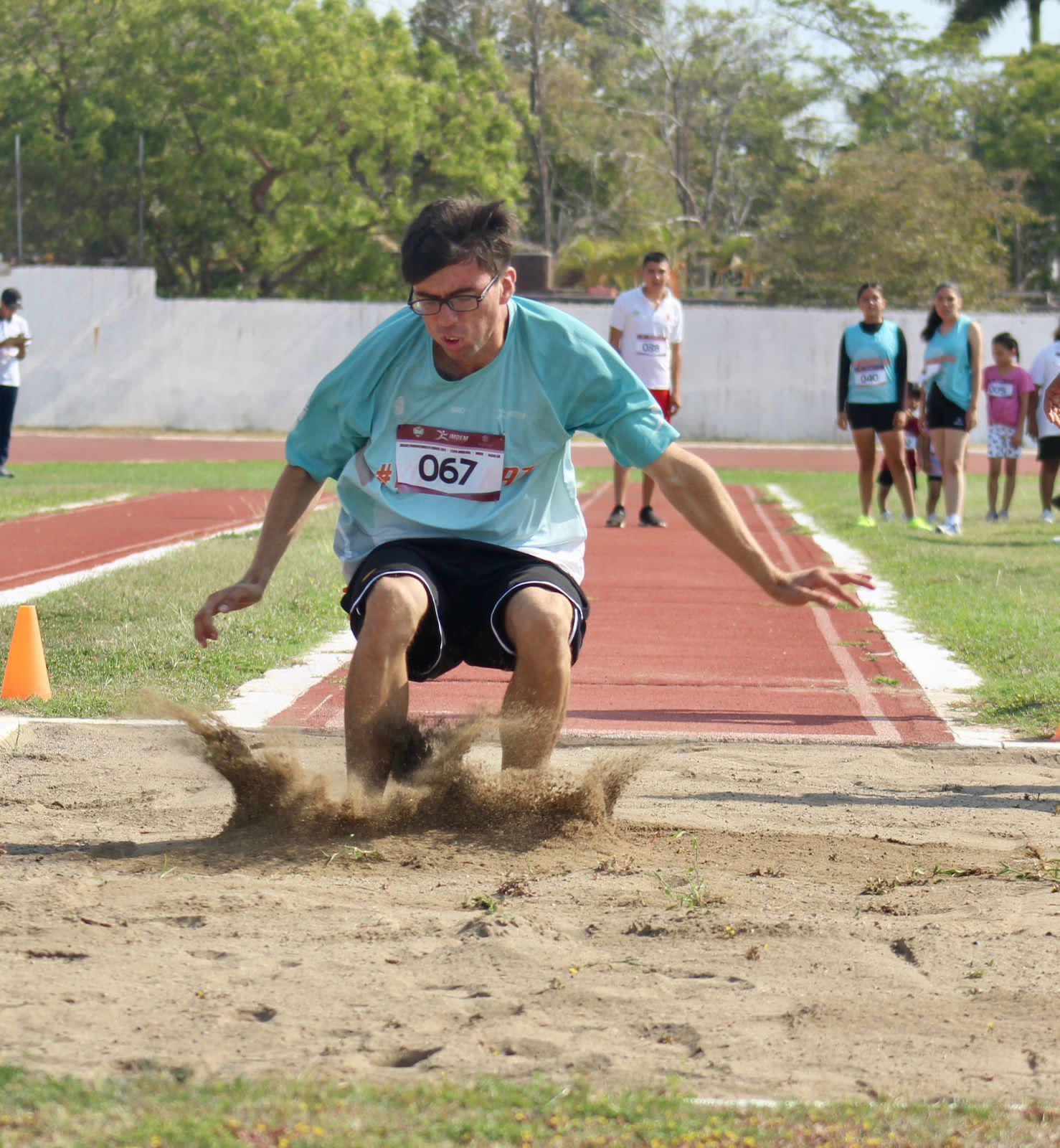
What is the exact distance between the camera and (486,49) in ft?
138

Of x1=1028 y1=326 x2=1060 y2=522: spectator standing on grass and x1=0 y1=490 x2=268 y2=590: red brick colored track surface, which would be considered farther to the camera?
x1=1028 y1=326 x2=1060 y2=522: spectator standing on grass

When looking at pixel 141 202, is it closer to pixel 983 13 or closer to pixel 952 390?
pixel 952 390

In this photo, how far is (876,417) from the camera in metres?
13.2

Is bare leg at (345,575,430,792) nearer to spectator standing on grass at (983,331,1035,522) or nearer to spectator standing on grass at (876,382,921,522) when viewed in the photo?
spectator standing on grass at (876,382,921,522)

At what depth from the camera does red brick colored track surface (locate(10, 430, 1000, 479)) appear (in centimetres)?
2438

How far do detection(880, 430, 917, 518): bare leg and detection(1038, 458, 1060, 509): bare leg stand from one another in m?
1.50

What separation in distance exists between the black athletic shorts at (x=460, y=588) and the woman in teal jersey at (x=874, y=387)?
9.45 m

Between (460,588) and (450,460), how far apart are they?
336 millimetres

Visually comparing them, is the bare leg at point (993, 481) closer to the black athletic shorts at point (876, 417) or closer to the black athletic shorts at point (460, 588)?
the black athletic shorts at point (876, 417)

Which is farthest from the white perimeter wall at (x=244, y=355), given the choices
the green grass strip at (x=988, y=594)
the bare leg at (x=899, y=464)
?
the bare leg at (x=899, y=464)

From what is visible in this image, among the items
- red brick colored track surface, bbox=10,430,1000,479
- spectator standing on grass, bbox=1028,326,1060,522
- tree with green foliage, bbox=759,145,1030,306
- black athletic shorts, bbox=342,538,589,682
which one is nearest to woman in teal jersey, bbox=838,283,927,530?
spectator standing on grass, bbox=1028,326,1060,522

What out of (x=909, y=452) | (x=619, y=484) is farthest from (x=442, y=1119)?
(x=909, y=452)

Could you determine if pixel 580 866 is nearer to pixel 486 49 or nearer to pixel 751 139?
pixel 486 49

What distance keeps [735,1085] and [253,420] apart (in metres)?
31.4
